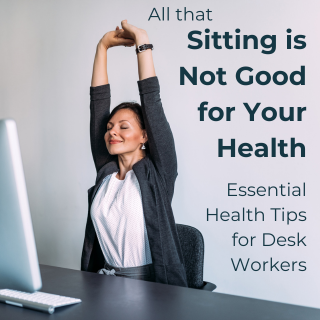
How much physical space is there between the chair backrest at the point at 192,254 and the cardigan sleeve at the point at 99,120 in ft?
1.78

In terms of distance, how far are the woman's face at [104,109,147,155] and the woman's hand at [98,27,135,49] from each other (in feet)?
1.05

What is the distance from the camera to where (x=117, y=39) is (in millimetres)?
1842

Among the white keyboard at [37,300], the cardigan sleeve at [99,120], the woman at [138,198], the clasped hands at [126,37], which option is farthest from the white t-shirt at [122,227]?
the clasped hands at [126,37]

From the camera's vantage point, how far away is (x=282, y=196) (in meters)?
2.43

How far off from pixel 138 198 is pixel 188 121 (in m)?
1.07

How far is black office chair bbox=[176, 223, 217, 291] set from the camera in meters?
1.66

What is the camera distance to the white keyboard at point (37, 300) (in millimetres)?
978

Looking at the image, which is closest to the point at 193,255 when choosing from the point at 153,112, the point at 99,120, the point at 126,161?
the point at 126,161

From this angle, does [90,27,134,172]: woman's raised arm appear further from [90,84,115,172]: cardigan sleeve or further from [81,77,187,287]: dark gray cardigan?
[81,77,187,287]: dark gray cardigan

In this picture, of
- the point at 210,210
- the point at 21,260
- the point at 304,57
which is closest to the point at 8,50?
the point at 210,210

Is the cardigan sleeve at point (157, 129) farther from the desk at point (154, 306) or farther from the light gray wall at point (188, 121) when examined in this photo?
the light gray wall at point (188, 121)

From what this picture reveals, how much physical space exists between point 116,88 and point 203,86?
621 millimetres

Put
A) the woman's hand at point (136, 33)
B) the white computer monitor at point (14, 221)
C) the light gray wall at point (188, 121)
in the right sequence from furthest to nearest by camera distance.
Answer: the light gray wall at point (188, 121) < the woman's hand at point (136, 33) < the white computer monitor at point (14, 221)

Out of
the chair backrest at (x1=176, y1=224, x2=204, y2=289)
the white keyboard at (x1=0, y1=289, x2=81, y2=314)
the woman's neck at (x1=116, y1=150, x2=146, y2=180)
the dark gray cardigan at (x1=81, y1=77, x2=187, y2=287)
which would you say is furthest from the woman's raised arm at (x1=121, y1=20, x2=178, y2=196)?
the white keyboard at (x1=0, y1=289, x2=81, y2=314)
